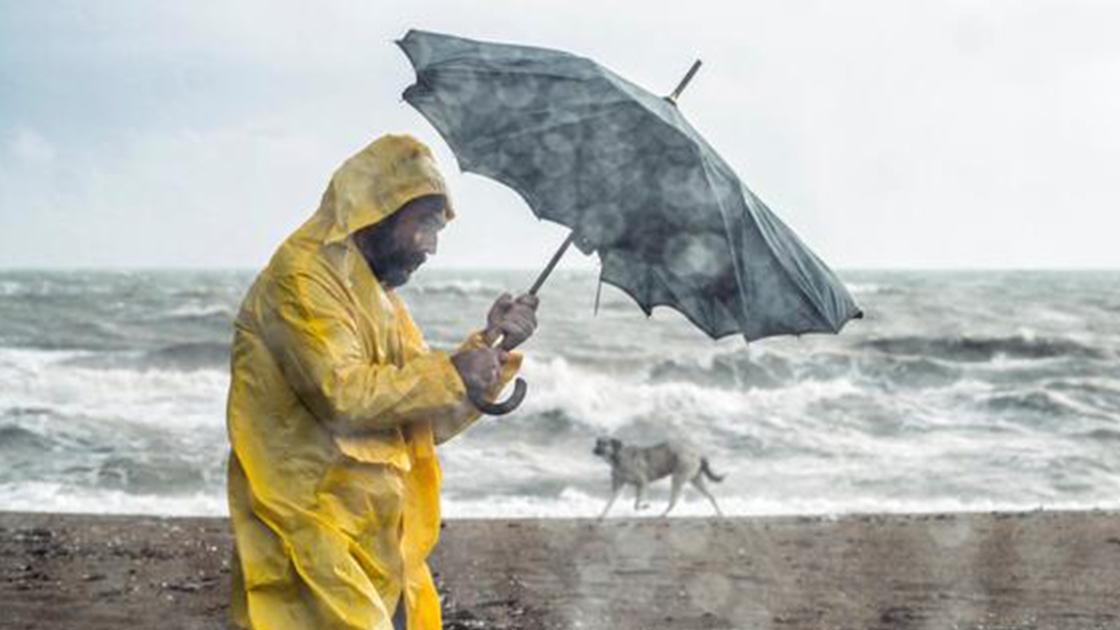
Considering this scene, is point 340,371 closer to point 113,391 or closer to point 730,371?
point 113,391

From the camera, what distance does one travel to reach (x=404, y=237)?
3412mm

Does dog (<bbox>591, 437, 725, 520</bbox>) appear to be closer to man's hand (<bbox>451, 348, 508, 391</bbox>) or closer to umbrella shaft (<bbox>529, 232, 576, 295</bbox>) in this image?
umbrella shaft (<bbox>529, 232, 576, 295</bbox>)

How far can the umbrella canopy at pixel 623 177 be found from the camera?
3652 millimetres

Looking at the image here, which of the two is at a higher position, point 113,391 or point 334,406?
point 334,406

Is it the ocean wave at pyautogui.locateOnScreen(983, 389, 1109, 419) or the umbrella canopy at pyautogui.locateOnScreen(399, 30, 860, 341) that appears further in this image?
the ocean wave at pyautogui.locateOnScreen(983, 389, 1109, 419)

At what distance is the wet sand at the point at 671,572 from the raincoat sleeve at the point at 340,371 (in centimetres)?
478

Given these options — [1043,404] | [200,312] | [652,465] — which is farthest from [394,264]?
[200,312]

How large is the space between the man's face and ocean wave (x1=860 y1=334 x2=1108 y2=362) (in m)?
27.2

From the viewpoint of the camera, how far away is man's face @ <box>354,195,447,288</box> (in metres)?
3.39

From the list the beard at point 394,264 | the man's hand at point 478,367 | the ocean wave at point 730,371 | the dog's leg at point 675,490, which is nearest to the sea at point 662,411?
the ocean wave at point 730,371

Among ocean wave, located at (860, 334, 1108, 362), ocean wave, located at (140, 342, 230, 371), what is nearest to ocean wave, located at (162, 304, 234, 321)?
ocean wave, located at (140, 342, 230, 371)

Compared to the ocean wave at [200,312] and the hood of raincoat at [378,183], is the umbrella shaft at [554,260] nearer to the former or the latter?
the hood of raincoat at [378,183]

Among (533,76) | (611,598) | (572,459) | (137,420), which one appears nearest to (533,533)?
(611,598)

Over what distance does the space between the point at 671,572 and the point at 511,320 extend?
21.1 ft
